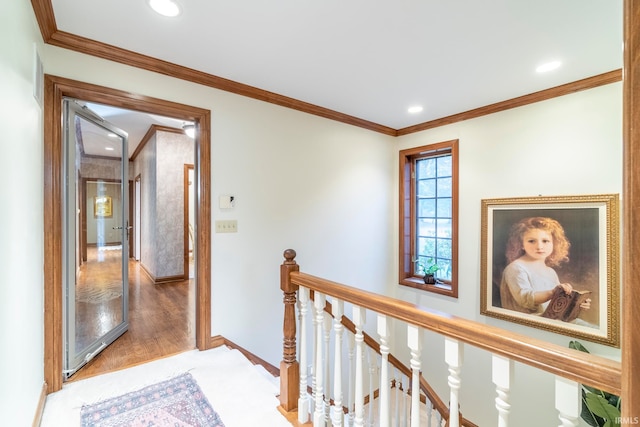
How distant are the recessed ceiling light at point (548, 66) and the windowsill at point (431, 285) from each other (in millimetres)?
2206

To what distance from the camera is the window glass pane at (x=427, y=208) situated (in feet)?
11.8

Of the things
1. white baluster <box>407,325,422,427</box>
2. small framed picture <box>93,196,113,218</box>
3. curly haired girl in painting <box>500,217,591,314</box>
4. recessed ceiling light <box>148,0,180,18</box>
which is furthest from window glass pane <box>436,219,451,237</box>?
small framed picture <box>93,196,113,218</box>

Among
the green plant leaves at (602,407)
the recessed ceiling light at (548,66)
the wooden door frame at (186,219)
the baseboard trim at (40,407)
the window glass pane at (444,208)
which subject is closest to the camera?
the baseboard trim at (40,407)

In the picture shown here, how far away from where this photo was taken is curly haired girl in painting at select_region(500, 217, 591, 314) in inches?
97.3

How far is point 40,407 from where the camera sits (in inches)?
60.8

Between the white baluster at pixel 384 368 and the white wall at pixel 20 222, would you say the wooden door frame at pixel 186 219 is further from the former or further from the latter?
the white baluster at pixel 384 368

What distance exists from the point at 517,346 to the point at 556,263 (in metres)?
2.24

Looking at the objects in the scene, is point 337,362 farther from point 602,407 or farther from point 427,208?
point 427,208

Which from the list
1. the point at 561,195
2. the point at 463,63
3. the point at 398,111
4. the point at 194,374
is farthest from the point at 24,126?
the point at 561,195

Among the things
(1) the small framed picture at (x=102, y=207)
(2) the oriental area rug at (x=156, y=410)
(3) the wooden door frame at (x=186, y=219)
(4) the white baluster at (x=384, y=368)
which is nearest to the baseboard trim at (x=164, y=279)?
(3) the wooden door frame at (x=186, y=219)

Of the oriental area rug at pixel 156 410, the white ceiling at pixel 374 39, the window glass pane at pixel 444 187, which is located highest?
the white ceiling at pixel 374 39

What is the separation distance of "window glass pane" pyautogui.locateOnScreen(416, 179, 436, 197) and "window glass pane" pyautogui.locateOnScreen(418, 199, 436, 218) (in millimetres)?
77

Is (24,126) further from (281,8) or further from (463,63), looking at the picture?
(463,63)

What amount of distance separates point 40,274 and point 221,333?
4.08ft
